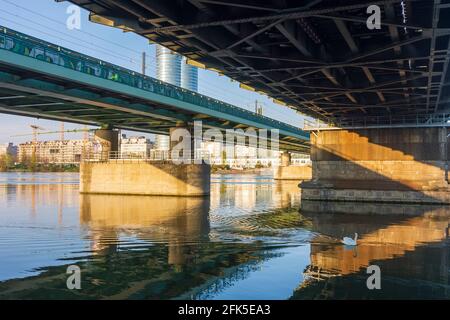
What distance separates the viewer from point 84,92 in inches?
1470

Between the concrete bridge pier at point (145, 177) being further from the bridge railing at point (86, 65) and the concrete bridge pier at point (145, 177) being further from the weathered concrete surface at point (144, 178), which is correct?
the bridge railing at point (86, 65)

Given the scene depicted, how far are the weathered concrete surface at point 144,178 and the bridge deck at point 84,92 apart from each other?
589 cm

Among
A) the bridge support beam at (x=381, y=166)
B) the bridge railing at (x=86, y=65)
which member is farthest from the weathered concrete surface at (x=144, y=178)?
the bridge support beam at (x=381, y=166)

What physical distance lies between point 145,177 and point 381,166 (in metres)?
25.6

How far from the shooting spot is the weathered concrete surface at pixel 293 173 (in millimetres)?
109812

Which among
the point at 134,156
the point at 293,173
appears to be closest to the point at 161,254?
the point at 134,156

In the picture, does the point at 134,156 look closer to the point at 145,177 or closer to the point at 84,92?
the point at 145,177

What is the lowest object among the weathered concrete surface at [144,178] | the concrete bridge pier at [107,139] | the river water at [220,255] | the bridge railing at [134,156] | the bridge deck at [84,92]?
the river water at [220,255]

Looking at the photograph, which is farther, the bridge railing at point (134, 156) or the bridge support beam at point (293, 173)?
the bridge support beam at point (293, 173)

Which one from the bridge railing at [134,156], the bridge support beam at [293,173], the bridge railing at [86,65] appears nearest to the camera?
the bridge railing at [86,65]

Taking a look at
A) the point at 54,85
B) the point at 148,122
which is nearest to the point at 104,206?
the point at 54,85

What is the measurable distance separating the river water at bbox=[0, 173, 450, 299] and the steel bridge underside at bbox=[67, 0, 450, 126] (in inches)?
347

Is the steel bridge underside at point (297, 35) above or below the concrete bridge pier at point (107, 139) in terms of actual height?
above
